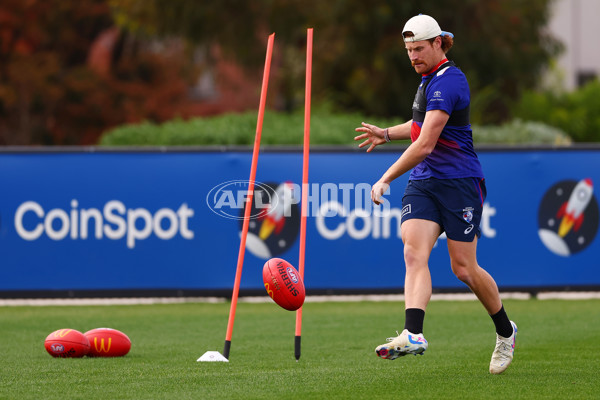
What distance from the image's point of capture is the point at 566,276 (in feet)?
44.7

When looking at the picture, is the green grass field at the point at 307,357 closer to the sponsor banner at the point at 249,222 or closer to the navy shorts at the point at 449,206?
the sponsor banner at the point at 249,222

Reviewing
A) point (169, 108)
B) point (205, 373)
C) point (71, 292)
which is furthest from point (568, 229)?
point (169, 108)

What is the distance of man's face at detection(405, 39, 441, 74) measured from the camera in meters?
7.16

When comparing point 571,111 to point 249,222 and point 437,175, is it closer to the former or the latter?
point 249,222

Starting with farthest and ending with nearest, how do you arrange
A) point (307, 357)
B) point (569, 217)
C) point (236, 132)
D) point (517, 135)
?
point (517, 135) < point (236, 132) < point (569, 217) < point (307, 357)

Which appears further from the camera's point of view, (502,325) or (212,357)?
(212,357)

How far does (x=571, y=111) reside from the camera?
27.8m

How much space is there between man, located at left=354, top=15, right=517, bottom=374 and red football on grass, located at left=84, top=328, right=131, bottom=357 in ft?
8.77

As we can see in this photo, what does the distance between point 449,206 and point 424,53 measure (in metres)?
1.03

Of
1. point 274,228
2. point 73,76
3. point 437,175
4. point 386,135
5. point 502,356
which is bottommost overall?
point 502,356

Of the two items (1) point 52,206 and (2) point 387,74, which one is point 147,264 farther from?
(2) point 387,74

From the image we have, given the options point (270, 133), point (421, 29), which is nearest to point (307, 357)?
point (421, 29)

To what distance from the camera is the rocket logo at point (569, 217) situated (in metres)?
13.5

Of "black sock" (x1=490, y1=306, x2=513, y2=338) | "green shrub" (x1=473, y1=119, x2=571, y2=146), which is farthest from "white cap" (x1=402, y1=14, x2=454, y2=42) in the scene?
"green shrub" (x1=473, y1=119, x2=571, y2=146)
